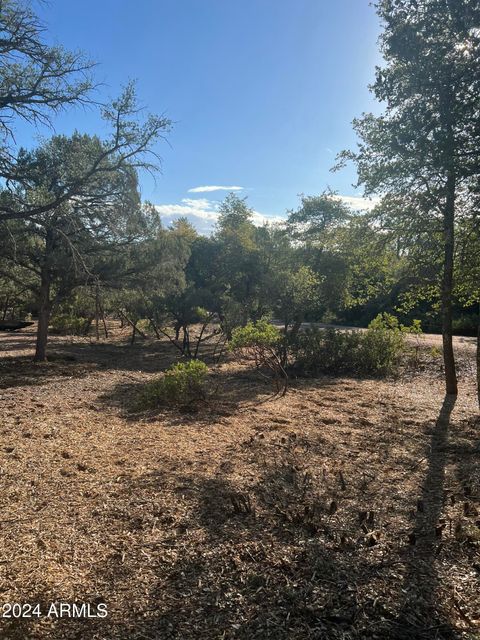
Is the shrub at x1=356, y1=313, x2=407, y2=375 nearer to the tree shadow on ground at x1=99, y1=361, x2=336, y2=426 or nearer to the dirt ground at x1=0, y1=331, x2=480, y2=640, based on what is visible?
the tree shadow on ground at x1=99, y1=361, x2=336, y2=426

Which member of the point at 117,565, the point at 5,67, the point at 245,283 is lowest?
the point at 117,565

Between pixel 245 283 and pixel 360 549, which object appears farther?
pixel 245 283

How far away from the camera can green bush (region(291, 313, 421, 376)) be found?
1116cm

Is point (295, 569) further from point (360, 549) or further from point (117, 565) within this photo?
point (117, 565)

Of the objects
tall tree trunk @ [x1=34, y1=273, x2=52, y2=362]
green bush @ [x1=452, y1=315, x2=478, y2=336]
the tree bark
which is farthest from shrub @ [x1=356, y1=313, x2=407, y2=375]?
green bush @ [x1=452, y1=315, x2=478, y2=336]

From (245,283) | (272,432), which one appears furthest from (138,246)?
(272,432)

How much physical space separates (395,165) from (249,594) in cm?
395

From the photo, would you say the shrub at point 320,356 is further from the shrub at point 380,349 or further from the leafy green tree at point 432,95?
the leafy green tree at point 432,95

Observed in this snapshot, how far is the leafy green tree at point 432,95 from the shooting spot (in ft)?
12.4

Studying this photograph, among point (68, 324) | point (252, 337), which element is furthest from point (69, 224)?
point (68, 324)

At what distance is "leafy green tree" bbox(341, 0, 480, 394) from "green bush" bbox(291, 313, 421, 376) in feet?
22.7

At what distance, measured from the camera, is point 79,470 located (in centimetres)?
424

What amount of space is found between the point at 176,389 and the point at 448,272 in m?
4.75

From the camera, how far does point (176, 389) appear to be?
7.35 metres
